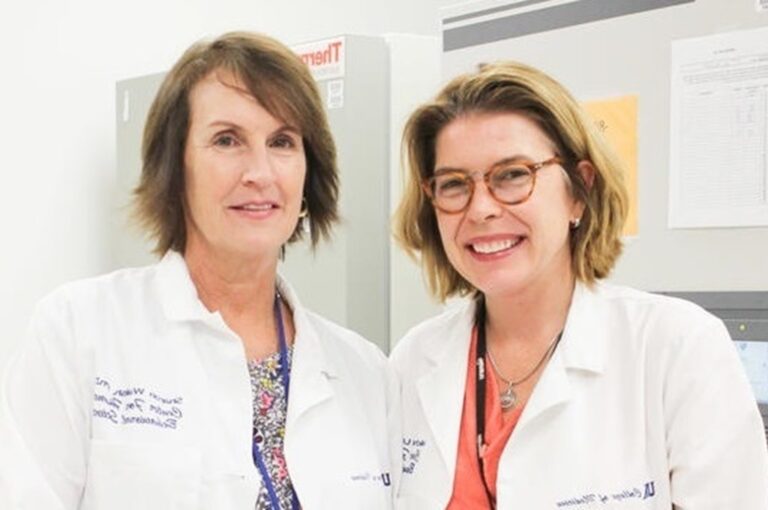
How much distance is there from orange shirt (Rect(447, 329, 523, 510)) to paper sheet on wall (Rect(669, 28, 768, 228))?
0.48 m

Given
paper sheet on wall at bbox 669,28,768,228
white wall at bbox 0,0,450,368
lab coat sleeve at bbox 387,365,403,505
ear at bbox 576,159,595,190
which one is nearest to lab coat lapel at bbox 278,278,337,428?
lab coat sleeve at bbox 387,365,403,505

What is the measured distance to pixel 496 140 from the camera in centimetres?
145

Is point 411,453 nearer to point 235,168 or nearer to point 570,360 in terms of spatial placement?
point 570,360

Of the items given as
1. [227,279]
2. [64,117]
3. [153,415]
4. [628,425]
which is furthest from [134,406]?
[64,117]

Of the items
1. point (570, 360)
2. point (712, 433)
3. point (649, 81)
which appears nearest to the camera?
point (712, 433)

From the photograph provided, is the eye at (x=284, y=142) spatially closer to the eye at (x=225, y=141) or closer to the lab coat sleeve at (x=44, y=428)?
the eye at (x=225, y=141)

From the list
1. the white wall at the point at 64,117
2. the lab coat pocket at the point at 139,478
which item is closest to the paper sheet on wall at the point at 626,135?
the lab coat pocket at the point at 139,478

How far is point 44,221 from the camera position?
299cm

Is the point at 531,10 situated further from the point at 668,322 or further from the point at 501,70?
the point at 668,322

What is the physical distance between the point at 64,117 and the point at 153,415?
6.16ft

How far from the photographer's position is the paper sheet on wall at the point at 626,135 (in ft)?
5.74

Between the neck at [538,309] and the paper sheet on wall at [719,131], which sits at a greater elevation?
the paper sheet on wall at [719,131]

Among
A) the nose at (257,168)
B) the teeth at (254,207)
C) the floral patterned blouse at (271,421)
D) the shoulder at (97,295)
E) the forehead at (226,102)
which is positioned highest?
the forehead at (226,102)

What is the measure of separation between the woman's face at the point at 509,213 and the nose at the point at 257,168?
266mm
